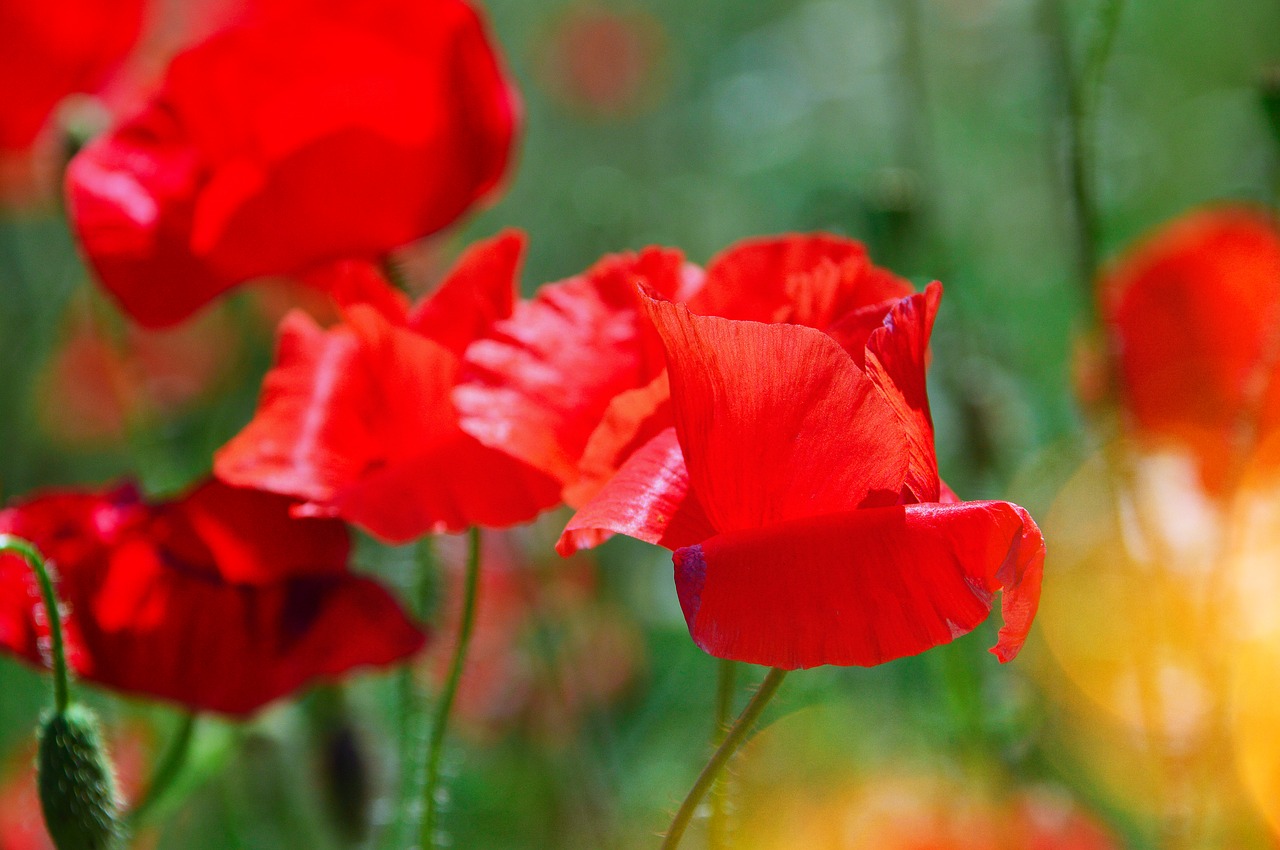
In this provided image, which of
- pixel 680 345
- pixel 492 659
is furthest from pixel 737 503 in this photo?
pixel 492 659

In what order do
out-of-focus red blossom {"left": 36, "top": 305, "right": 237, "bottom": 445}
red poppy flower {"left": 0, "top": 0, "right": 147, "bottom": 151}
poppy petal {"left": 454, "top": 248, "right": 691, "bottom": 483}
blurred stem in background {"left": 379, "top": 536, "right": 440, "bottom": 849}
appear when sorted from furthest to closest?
out-of-focus red blossom {"left": 36, "top": 305, "right": 237, "bottom": 445}
red poppy flower {"left": 0, "top": 0, "right": 147, "bottom": 151}
blurred stem in background {"left": 379, "top": 536, "right": 440, "bottom": 849}
poppy petal {"left": 454, "top": 248, "right": 691, "bottom": 483}

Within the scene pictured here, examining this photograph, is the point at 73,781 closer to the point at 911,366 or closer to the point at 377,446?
the point at 377,446

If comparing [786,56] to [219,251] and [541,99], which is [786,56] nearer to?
[219,251]

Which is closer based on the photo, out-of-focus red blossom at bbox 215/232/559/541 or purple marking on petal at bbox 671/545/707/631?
purple marking on petal at bbox 671/545/707/631

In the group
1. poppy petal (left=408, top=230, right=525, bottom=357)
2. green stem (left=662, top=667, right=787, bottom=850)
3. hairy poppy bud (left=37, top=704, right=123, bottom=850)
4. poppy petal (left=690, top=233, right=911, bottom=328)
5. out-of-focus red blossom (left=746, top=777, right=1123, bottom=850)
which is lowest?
out-of-focus red blossom (left=746, top=777, right=1123, bottom=850)

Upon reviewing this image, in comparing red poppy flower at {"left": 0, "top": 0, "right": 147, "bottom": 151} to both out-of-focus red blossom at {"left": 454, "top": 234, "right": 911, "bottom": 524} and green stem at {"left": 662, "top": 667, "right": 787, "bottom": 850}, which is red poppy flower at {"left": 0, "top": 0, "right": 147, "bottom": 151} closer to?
out-of-focus red blossom at {"left": 454, "top": 234, "right": 911, "bottom": 524}

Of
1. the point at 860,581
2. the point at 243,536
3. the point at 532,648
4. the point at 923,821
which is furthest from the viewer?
the point at 532,648

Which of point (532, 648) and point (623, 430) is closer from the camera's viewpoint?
point (623, 430)

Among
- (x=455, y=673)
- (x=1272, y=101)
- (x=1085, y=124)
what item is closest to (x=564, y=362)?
(x=455, y=673)

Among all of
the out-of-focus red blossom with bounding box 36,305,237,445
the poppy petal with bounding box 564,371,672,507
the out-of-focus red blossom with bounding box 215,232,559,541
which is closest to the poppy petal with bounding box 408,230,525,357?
the out-of-focus red blossom with bounding box 215,232,559,541
